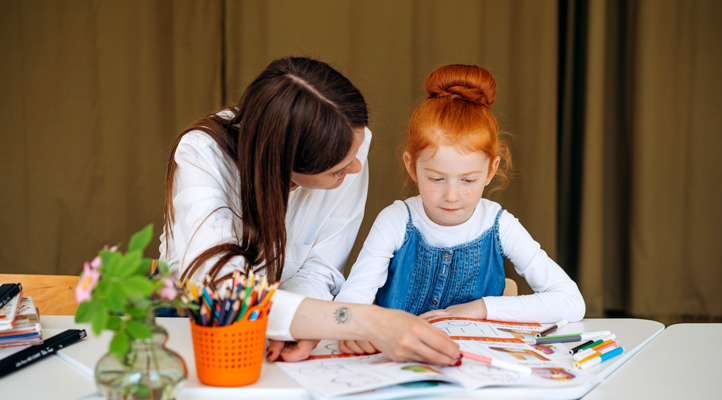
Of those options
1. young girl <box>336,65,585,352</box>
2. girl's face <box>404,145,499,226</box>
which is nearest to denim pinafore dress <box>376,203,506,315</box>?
young girl <box>336,65,585,352</box>

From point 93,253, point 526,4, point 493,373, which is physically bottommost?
point 93,253

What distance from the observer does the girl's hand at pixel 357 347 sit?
2.82 feet

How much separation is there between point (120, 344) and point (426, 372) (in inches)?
15.6

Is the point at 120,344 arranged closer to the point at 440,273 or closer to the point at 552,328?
the point at 552,328

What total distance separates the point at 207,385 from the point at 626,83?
239 centimetres

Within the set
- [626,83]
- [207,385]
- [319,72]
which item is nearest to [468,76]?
[319,72]

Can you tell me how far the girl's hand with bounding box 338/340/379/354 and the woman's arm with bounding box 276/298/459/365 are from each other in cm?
5

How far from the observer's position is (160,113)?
246 centimetres

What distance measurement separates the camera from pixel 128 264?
535mm

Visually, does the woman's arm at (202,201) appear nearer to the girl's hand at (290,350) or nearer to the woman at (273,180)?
the woman at (273,180)

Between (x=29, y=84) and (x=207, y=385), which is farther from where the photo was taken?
(x=29, y=84)

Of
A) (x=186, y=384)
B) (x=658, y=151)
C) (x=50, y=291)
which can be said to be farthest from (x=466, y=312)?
(x=658, y=151)

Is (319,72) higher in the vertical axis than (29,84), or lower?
lower

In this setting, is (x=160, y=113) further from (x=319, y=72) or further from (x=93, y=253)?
(x=319, y=72)
